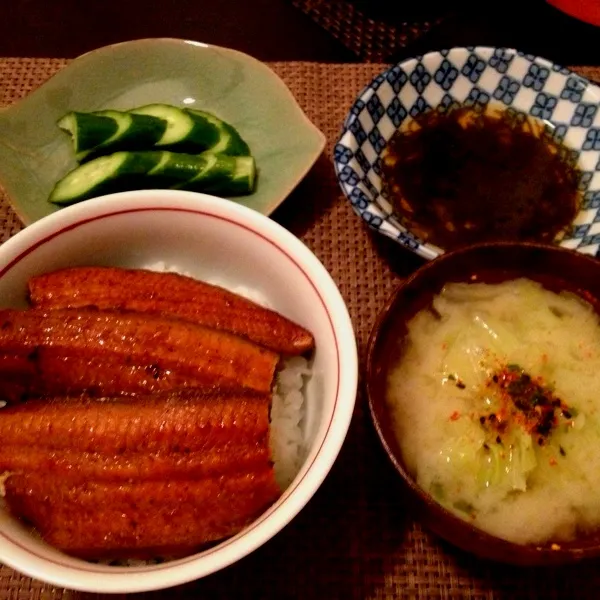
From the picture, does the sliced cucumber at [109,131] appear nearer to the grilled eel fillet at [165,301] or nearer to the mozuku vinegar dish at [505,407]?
the grilled eel fillet at [165,301]

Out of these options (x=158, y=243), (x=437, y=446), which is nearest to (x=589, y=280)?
(x=437, y=446)

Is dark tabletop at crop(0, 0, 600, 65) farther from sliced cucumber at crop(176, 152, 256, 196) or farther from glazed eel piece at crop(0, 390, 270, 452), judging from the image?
glazed eel piece at crop(0, 390, 270, 452)

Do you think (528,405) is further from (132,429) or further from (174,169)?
(174,169)

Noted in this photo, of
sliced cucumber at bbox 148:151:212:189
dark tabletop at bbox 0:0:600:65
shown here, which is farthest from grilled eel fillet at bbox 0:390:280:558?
dark tabletop at bbox 0:0:600:65

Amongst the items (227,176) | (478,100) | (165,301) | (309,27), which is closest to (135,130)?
(227,176)

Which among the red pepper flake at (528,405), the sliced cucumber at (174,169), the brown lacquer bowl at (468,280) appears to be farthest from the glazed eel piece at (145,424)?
the sliced cucumber at (174,169)
